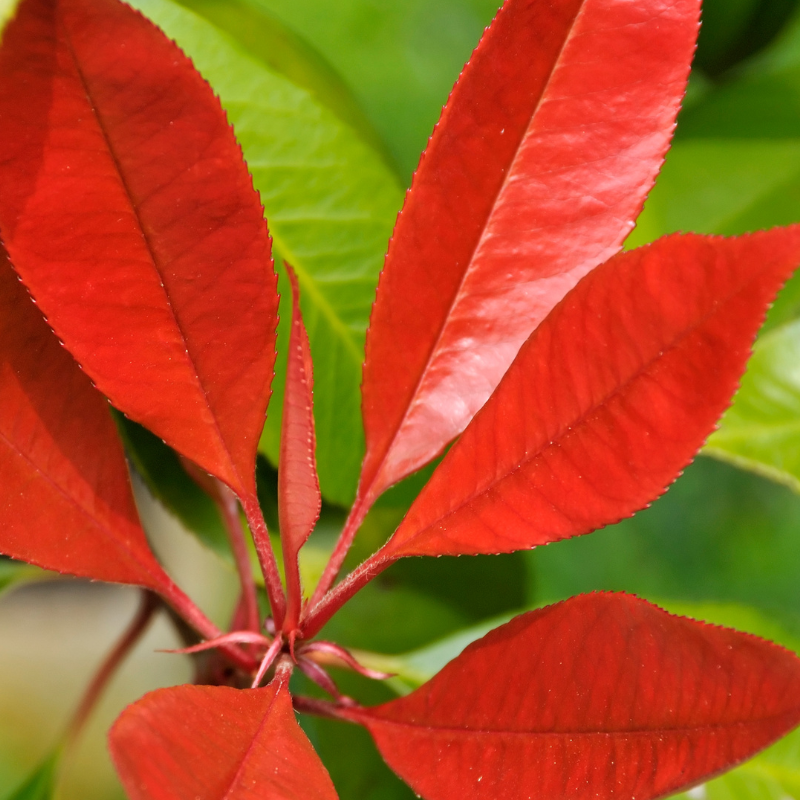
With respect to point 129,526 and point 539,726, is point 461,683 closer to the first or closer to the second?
point 539,726

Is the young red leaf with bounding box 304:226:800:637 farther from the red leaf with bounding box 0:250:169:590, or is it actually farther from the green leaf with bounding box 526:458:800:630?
the green leaf with bounding box 526:458:800:630

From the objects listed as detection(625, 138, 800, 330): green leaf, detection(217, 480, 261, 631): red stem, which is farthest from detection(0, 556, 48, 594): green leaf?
detection(625, 138, 800, 330): green leaf

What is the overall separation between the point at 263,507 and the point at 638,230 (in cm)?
40

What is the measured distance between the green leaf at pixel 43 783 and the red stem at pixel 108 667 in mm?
21

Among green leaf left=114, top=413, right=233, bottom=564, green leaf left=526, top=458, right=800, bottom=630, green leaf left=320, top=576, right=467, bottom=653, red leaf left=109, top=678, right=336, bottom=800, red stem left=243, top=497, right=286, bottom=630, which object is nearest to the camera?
red leaf left=109, top=678, right=336, bottom=800

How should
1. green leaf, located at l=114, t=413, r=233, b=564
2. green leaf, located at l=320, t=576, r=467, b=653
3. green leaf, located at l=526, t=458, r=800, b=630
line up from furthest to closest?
1. green leaf, located at l=526, t=458, r=800, b=630
2. green leaf, located at l=320, t=576, r=467, b=653
3. green leaf, located at l=114, t=413, r=233, b=564

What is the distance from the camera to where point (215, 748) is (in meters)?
0.26

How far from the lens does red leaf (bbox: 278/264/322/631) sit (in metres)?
0.32

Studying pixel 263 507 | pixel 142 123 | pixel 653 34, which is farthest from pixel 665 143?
pixel 263 507

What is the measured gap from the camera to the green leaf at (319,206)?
44 centimetres

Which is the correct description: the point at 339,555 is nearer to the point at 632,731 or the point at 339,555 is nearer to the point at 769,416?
the point at 632,731

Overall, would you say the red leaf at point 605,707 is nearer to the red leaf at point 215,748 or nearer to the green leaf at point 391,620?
the red leaf at point 215,748

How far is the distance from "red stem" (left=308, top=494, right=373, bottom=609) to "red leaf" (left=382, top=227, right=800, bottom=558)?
58 mm

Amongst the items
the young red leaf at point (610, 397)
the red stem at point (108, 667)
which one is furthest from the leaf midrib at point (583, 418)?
the red stem at point (108, 667)
